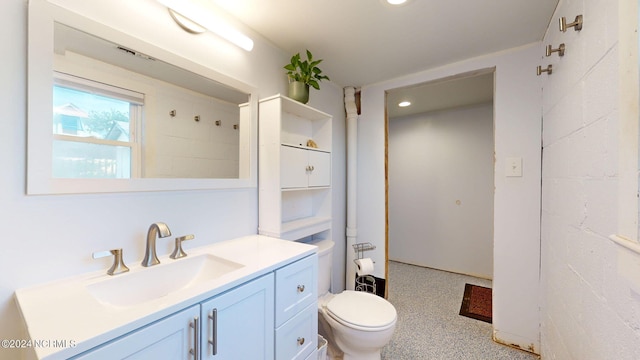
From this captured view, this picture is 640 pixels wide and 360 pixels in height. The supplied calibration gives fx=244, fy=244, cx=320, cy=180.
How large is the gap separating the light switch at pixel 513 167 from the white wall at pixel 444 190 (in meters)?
1.30

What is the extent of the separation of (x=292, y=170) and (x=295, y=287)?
28.3 inches

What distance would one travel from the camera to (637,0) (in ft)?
1.93

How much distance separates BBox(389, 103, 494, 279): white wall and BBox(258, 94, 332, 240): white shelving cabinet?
6.23 feet

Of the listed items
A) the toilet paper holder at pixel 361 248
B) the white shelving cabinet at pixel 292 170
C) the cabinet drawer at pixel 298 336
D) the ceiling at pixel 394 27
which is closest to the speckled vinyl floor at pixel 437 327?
the toilet paper holder at pixel 361 248

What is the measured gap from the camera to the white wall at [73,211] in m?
0.75

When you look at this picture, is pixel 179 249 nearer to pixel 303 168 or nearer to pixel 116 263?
pixel 116 263

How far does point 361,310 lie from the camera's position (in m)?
1.51

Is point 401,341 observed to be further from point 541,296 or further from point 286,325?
point 286,325

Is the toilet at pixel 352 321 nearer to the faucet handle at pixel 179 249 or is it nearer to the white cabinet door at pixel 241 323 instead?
the white cabinet door at pixel 241 323

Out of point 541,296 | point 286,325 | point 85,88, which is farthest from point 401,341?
point 85,88

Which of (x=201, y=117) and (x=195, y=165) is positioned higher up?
(x=201, y=117)

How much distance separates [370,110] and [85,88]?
2.04 m

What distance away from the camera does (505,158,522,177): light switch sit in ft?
5.66

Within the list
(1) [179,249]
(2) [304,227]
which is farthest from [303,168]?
(1) [179,249]
